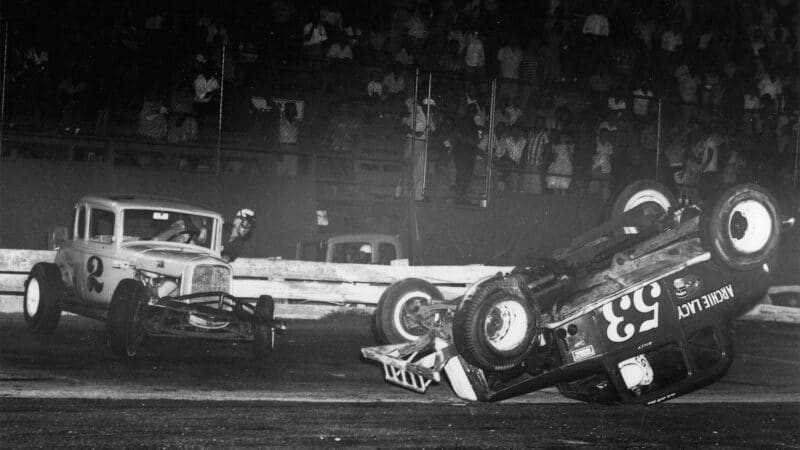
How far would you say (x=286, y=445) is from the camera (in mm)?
5832

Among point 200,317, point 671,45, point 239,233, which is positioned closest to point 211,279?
point 200,317

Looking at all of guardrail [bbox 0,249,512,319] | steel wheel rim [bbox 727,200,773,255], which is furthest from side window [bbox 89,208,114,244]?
steel wheel rim [bbox 727,200,773,255]

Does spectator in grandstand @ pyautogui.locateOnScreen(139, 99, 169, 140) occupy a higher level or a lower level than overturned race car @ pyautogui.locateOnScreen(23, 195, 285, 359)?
higher

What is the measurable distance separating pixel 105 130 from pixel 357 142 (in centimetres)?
397

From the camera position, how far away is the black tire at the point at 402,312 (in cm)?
848

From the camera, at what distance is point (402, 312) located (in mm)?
8500

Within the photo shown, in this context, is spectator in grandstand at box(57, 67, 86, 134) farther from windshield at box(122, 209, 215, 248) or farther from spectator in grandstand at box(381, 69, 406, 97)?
spectator in grandstand at box(381, 69, 406, 97)

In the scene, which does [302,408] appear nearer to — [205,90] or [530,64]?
[205,90]

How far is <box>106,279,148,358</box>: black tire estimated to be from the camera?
9398 millimetres

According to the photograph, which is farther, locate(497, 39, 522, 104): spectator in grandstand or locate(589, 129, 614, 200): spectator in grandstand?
locate(497, 39, 522, 104): spectator in grandstand

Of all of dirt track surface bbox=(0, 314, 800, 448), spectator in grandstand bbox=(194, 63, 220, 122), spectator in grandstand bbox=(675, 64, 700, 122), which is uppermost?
spectator in grandstand bbox=(675, 64, 700, 122)

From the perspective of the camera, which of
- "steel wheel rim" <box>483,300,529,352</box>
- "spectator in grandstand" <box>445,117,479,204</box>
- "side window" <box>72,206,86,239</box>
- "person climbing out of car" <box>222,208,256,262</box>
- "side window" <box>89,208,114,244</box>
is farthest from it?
"spectator in grandstand" <box>445,117,479,204</box>

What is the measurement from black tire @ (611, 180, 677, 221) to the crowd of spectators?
774 centimetres

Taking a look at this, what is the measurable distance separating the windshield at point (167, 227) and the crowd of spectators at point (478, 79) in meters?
4.24
